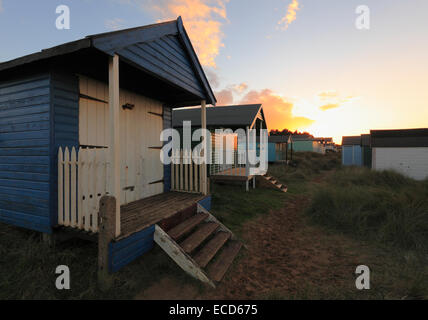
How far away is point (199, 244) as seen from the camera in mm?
4199

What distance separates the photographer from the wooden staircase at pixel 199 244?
3393 millimetres

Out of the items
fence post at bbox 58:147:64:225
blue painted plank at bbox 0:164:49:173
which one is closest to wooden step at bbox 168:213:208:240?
fence post at bbox 58:147:64:225

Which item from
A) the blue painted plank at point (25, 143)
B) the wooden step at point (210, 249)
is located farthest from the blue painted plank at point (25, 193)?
the wooden step at point (210, 249)

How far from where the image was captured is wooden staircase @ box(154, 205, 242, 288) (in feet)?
11.1

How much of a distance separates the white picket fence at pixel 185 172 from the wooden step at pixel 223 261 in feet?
7.06

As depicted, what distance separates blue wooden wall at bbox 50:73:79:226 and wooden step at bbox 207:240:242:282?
2954 mm

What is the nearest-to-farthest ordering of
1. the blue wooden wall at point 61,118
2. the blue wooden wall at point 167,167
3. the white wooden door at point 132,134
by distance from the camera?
the blue wooden wall at point 61,118 → the white wooden door at point 132,134 → the blue wooden wall at point 167,167

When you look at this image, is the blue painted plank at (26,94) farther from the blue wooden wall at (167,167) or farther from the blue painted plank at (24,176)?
the blue wooden wall at (167,167)

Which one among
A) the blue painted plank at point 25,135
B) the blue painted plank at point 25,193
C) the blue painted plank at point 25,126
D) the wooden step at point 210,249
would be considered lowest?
the wooden step at point 210,249

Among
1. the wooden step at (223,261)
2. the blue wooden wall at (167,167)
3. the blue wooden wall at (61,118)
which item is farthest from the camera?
the blue wooden wall at (167,167)

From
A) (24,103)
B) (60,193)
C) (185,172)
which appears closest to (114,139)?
(60,193)

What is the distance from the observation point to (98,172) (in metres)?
3.38
